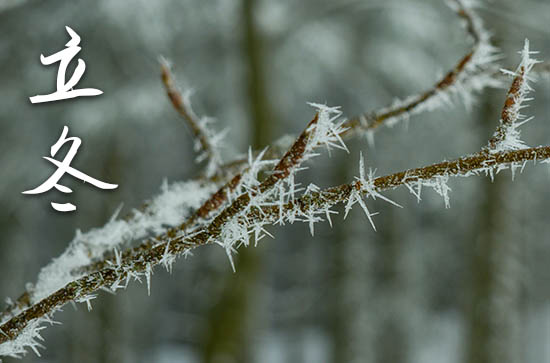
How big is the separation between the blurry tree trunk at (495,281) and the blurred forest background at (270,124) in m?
→ 0.01

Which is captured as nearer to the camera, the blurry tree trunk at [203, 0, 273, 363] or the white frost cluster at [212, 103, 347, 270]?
the white frost cluster at [212, 103, 347, 270]

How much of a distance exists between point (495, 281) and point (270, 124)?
6.57 ft

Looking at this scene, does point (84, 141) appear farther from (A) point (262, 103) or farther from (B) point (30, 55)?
(A) point (262, 103)

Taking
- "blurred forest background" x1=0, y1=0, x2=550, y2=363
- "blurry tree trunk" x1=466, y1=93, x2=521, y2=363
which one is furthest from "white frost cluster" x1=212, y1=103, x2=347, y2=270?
"blurry tree trunk" x1=466, y1=93, x2=521, y2=363

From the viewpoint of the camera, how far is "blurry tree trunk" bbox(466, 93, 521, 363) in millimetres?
3760

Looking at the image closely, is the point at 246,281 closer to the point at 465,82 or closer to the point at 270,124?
the point at 270,124

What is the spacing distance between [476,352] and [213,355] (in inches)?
77.4

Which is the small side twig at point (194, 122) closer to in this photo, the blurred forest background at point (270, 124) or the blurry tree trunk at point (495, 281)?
the blurred forest background at point (270, 124)

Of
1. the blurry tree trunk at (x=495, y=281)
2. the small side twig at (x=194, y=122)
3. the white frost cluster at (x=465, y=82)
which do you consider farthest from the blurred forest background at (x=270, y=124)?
the white frost cluster at (x=465, y=82)

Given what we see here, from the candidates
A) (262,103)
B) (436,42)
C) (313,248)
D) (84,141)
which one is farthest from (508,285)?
(313,248)

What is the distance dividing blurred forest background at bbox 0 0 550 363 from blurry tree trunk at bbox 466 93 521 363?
0.4 inches

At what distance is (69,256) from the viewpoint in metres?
0.81

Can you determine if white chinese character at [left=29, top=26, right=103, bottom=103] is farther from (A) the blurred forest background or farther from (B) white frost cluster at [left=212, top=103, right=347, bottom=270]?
(B) white frost cluster at [left=212, top=103, right=347, bottom=270]

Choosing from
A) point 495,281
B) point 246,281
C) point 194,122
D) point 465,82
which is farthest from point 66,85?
point 495,281
